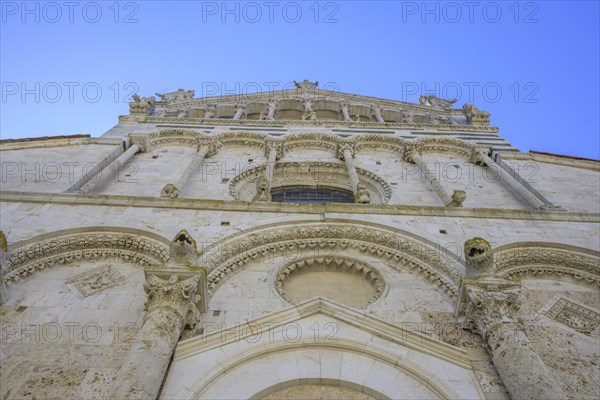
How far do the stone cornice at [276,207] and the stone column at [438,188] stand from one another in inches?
48.1

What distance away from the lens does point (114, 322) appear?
670 centimetres

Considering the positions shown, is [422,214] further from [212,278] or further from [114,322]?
[114,322]

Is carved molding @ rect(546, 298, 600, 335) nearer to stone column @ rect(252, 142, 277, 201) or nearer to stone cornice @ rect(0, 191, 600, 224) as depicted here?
stone cornice @ rect(0, 191, 600, 224)

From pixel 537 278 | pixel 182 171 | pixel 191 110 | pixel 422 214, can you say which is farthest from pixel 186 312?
pixel 191 110

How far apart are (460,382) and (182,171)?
9.80 metres

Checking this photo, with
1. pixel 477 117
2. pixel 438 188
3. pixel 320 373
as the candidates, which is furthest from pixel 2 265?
pixel 477 117

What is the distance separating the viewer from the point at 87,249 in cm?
834

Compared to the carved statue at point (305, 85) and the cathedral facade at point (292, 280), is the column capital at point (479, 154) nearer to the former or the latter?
the cathedral facade at point (292, 280)

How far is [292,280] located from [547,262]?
4463 millimetres

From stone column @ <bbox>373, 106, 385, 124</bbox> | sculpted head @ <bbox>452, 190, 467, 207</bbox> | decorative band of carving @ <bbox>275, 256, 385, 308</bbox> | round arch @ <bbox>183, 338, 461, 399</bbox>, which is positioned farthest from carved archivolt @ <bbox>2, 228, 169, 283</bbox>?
stone column @ <bbox>373, 106, 385, 124</bbox>

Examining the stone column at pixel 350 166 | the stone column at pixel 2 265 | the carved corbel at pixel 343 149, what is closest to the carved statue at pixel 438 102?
the carved corbel at pixel 343 149

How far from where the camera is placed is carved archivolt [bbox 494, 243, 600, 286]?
26.9ft

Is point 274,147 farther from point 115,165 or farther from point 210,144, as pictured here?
point 115,165

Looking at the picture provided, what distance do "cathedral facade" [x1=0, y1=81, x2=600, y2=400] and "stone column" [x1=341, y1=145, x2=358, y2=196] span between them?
8 cm
